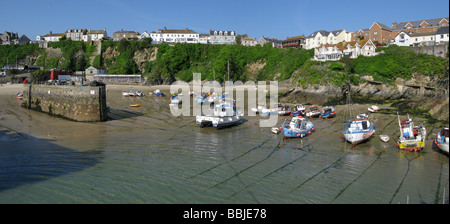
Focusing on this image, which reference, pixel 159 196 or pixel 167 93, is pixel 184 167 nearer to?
pixel 159 196

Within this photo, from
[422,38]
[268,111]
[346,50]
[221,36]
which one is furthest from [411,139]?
[221,36]

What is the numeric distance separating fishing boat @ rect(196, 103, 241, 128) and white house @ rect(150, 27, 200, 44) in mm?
67937

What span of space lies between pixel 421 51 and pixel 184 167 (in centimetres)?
4141

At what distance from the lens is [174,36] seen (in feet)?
299

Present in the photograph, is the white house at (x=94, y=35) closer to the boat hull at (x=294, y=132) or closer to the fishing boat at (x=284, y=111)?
the fishing boat at (x=284, y=111)

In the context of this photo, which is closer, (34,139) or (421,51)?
(34,139)

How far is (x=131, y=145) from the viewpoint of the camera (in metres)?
18.8

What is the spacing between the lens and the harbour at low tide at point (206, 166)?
11.1 meters

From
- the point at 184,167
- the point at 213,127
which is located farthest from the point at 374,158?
the point at 213,127

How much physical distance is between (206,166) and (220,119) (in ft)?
34.9

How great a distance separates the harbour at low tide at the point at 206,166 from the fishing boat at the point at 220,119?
0.76 meters

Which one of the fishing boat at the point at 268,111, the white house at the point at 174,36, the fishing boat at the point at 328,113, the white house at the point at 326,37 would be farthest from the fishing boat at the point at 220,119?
the white house at the point at 174,36

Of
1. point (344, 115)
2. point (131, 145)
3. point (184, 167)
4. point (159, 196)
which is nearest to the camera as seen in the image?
point (159, 196)
